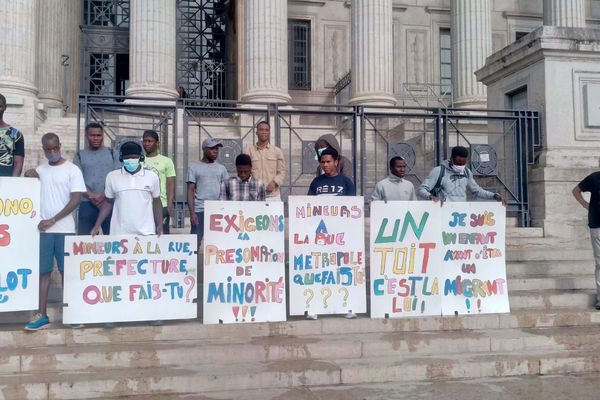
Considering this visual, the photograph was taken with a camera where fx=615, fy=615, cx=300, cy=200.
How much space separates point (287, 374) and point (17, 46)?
12632 millimetres

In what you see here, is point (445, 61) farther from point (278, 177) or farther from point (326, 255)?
point (326, 255)

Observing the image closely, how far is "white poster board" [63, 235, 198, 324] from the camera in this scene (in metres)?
5.95

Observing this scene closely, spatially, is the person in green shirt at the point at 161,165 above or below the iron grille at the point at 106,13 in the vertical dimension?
below

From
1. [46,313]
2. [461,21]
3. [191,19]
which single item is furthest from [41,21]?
[46,313]

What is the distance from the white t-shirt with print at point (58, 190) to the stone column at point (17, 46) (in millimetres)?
9667

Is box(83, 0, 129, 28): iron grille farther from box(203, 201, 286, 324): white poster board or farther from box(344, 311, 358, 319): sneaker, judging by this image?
box(344, 311, 358, 319): sneaker

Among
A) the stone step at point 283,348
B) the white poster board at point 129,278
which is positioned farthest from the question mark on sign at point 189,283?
the stone step at point 283,348

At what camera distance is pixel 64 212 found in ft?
20.2

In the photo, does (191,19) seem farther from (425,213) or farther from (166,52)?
(425,213)

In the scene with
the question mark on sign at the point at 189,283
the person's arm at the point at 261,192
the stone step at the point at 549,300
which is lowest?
the stone step at the point at 549,300

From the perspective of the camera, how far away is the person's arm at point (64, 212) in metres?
6.08

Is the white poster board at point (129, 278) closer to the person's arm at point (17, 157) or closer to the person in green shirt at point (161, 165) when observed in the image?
the person in green shirt at point (161, 165)

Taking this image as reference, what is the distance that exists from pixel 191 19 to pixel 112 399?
20371 mm

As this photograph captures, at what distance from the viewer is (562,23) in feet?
62.1
